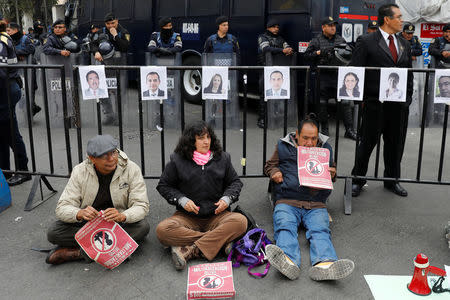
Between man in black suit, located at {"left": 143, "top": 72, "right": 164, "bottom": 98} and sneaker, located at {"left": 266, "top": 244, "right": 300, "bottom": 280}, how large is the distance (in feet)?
6.74

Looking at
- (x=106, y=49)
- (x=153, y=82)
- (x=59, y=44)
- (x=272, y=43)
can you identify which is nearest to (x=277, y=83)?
(x=153, y=82)

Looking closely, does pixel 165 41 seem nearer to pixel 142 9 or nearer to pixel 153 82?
pixel 142 9

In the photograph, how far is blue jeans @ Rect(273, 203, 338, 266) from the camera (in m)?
3.61

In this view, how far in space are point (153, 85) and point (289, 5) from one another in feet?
14.7

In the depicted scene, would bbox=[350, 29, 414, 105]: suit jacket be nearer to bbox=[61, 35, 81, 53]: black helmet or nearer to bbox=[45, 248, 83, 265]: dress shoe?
bbox=[45, 248, 83, 265]: dress shoe

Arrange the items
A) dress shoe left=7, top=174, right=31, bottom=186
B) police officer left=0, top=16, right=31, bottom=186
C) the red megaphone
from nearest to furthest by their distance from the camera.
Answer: the red megaphone
police officer left=0, top=16, right=31, bottom=186
dress shoe left=7, top=174, right=31, bottom=186

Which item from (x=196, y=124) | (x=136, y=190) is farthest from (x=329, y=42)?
(x=136, y=190)

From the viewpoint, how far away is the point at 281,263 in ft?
11.2

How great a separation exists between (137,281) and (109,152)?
38.3 inches

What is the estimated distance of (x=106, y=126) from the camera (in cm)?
912

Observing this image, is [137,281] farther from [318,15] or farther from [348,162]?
[318,15]

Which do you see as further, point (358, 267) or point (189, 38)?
point (189, 38)

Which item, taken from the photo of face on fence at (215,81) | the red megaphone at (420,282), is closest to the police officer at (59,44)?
the photo of face on fence at (215,81)

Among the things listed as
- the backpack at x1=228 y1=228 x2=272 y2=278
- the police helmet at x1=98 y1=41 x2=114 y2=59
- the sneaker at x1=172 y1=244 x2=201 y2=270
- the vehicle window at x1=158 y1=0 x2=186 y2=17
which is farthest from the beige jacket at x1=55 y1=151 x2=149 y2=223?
the vehicle window at x1=158 y1=0 x2=186 y2=17
